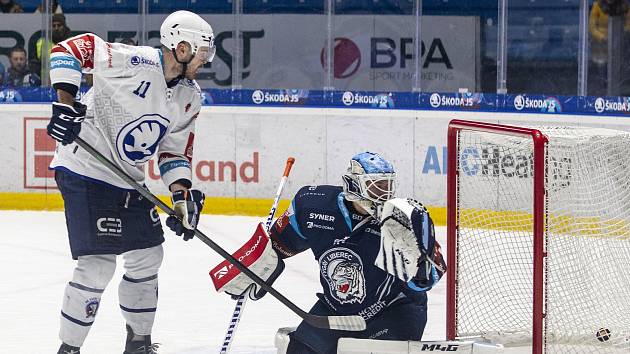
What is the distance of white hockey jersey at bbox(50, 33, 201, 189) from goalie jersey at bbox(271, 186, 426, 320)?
59cm

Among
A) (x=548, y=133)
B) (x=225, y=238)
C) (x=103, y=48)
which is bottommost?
(x=225, y=238)

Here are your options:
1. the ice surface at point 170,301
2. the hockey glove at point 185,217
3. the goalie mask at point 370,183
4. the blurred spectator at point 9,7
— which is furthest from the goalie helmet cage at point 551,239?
the blurred spectator at point 9,7

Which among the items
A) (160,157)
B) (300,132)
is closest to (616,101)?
(300,132)

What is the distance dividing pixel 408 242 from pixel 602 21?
4.81 metres

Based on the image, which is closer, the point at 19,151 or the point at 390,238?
the point at 390,238

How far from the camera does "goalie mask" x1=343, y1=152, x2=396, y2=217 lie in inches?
137

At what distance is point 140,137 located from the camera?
4.02 m

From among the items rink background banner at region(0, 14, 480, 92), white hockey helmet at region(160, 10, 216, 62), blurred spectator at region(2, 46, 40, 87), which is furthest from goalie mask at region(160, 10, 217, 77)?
blurred spectator at region(2, 46, 40, 87)

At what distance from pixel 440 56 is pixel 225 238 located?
1.94 meters

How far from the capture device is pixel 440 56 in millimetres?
8094

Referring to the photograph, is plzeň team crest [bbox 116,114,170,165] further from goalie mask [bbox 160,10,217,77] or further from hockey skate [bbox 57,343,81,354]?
hockey skate [bbox 57,343,81,354]

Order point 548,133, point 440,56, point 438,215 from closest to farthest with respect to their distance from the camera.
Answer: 1. point 548,133
2. point 438,215
3. point 440,56

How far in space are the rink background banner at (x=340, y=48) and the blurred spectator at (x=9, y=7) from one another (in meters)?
0.20

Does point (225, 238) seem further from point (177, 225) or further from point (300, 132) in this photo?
point (177, 225)
